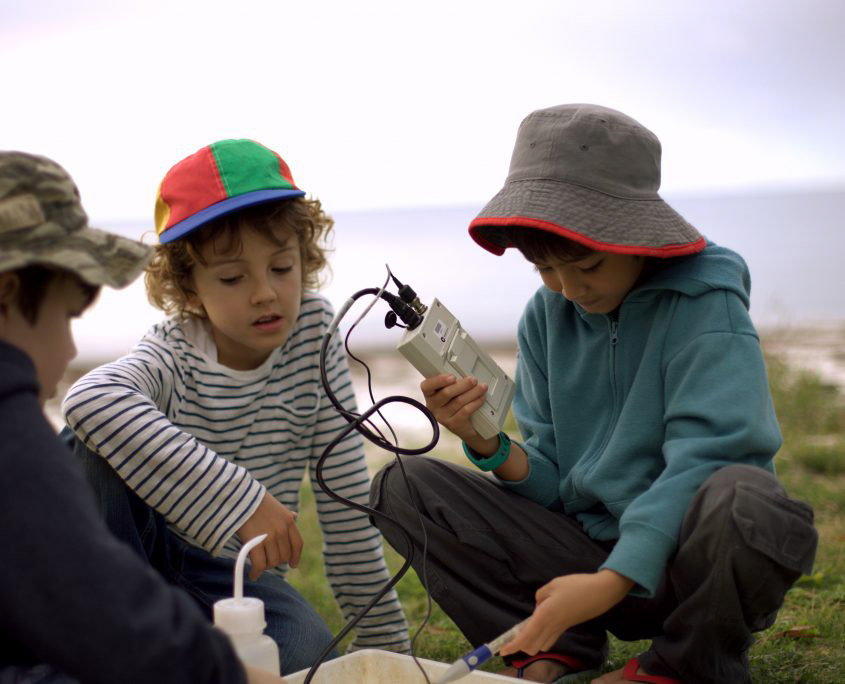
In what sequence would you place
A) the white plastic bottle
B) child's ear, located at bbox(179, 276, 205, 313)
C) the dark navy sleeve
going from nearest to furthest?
the dark navy sleeve < the white plastic bottle < child's ear, located at bbox(179, 276, 205, 313)

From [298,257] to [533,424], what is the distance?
56 centimetres

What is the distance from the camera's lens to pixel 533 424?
1.90m

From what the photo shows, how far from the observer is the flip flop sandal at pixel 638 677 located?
1556 mm

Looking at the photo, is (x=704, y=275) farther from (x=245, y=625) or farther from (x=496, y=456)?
(x=245, y=625)

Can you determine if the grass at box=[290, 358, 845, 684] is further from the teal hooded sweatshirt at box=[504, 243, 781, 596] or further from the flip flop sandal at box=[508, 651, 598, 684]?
the teal hooded sweatshirt at box=[504, 243, 781, 596]

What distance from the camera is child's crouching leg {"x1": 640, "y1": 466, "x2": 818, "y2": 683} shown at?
1389 mm

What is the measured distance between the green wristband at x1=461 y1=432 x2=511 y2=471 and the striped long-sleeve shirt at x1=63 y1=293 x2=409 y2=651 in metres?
0.38

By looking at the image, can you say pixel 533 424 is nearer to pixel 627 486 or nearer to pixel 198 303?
pixel 627 486

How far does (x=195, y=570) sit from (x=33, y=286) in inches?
35.3

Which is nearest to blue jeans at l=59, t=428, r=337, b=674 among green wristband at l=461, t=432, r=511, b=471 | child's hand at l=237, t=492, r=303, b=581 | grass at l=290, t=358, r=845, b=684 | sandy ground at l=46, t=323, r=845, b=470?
child's hand at l=237, t=492, r=303, b=581

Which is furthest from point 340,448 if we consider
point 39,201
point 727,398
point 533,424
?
point 39,201

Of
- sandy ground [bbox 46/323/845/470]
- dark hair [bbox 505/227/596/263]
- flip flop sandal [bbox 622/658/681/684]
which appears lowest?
sandy ground [bbox 46/323/845/470]

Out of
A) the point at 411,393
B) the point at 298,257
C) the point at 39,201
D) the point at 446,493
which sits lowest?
the point at 411,393

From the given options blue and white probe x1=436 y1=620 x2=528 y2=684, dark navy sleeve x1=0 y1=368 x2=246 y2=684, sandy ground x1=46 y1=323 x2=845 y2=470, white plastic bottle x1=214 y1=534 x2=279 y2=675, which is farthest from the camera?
sandy ground x1=46 y1=323 x2=845 y2=470
